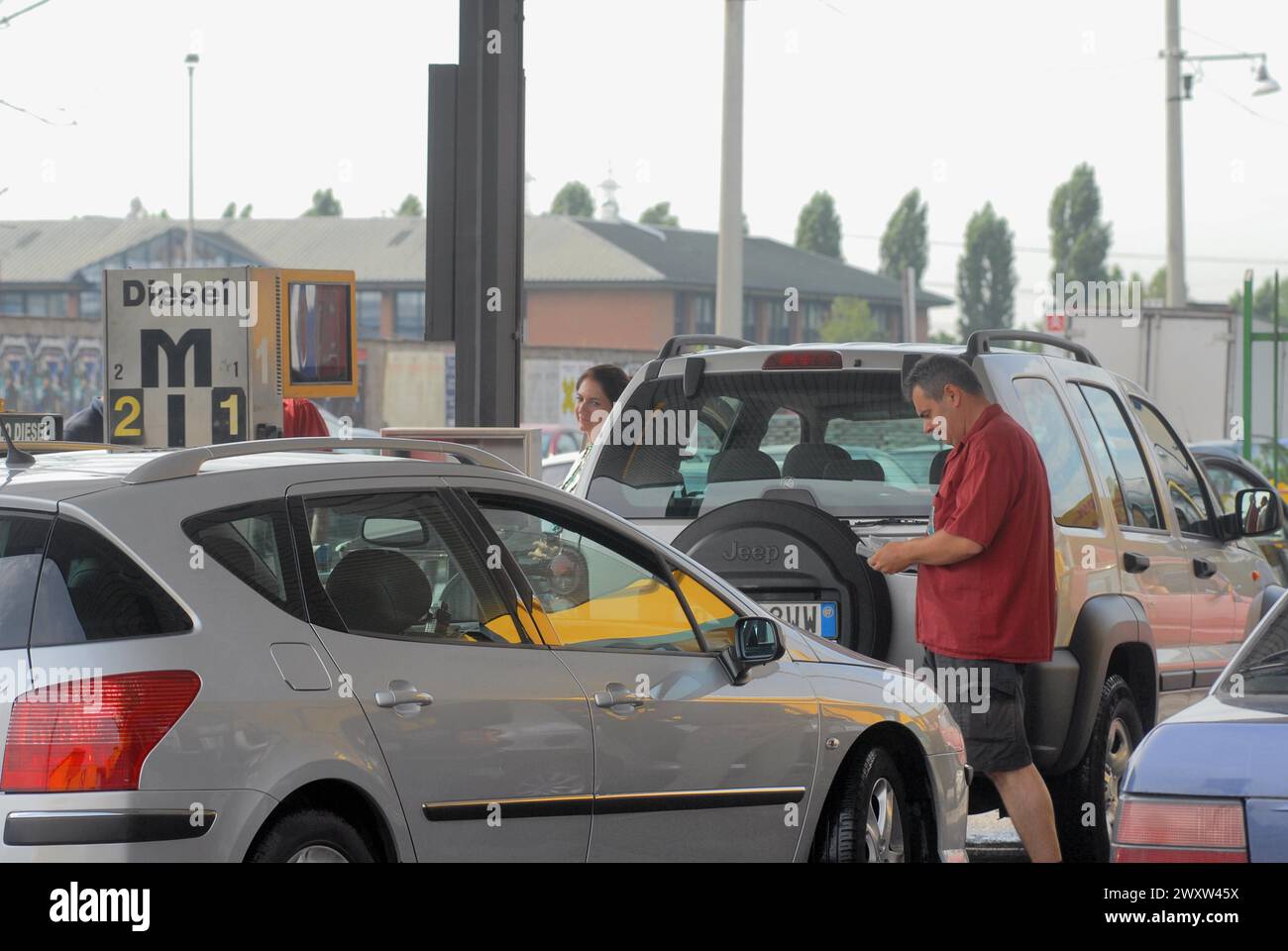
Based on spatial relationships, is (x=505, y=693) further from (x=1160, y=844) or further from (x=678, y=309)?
(x=678, y=309)

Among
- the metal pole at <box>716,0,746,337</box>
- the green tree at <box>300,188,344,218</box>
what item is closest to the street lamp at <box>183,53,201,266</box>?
the green tree at <box>300,188,344,218</box>

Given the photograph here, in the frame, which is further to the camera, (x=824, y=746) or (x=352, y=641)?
(x=824, y=746)

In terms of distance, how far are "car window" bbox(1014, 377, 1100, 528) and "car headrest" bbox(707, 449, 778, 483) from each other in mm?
1000

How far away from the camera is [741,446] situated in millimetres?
7574

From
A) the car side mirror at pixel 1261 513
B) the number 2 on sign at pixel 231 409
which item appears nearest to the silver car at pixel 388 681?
the car side mirror at pixel 1261 513

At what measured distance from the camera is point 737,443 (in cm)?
759

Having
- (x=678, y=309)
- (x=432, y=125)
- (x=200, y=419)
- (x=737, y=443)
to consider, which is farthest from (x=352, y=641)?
(x=678, y=309)

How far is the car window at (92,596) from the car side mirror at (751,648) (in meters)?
1.79

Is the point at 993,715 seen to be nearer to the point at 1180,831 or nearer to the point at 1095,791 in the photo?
the point at 1095,791

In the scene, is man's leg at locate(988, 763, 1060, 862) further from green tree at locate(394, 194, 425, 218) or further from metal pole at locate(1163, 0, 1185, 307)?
green tree at locate(394, 194, 425, 218)

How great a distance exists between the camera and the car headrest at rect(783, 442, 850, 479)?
732 centimetres
